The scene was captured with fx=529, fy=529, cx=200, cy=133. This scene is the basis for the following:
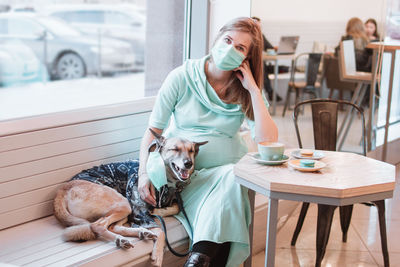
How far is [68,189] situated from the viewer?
8.21 feet

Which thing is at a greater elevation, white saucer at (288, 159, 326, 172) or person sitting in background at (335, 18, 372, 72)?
person sitting in background at (335, 18, 372, 72)

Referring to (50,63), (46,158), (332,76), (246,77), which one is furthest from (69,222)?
(332,76)

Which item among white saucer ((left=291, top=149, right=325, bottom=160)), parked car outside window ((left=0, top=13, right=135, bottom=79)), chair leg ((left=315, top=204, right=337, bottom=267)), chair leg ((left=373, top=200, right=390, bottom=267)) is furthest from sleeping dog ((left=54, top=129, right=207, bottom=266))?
parked car outside window ((left=0, top=13, right=135, bottom=79))

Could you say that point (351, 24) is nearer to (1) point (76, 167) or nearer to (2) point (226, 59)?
(2) point (226, 59)

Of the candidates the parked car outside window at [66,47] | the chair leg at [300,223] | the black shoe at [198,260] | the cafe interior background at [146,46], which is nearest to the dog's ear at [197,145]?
the black shoe at [198,260]

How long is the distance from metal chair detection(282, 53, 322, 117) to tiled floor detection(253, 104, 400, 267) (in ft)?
7.06

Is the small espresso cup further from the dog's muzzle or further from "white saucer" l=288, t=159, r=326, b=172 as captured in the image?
the dog's muzzle

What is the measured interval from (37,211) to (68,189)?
0.18 metres

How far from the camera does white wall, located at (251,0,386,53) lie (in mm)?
5027

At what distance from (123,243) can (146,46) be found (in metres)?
1.84

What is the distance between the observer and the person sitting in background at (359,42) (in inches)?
194

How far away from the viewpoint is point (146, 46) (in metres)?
3.70

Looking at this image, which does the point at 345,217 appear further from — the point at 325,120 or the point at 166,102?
the point at 166,102

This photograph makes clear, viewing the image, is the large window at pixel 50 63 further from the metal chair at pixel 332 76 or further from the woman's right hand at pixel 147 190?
the metal chair at pixel 332 76
